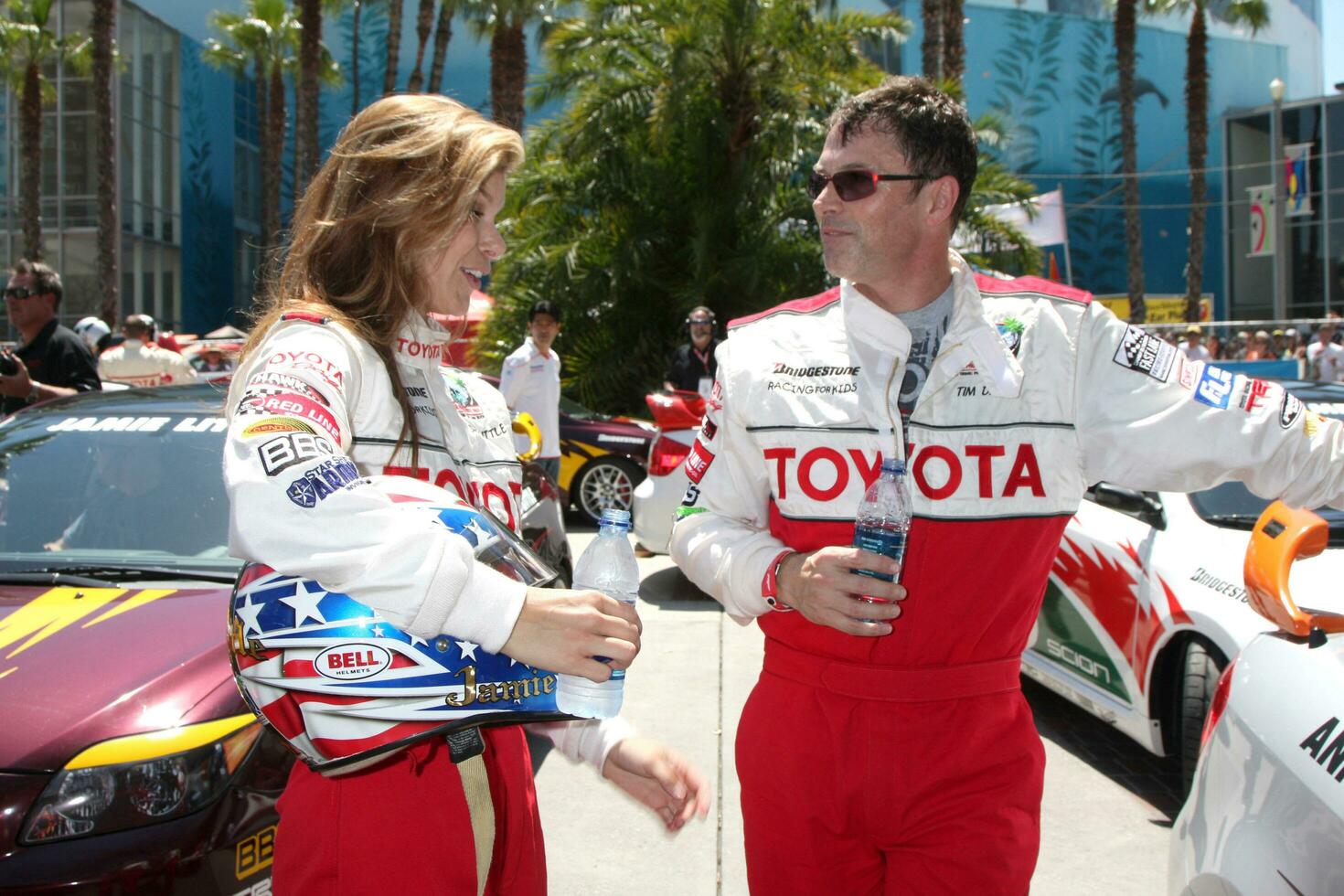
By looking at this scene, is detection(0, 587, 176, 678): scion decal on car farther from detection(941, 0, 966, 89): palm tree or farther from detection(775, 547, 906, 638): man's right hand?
detection(941, 0, 966, 89): palm tree

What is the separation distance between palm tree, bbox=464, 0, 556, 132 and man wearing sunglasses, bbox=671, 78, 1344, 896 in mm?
23122

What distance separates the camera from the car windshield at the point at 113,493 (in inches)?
145

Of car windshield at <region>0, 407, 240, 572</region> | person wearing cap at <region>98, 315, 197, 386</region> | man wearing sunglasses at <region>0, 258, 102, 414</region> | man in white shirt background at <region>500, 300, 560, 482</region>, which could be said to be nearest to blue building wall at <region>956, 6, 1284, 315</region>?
man in white shirt background at <region>500, 300, 560, 482</region>

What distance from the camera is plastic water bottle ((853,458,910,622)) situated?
200 cm

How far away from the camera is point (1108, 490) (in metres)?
5.01

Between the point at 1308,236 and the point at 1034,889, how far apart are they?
41820mm

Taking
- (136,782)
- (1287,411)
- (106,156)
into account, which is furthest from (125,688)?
(106,156)

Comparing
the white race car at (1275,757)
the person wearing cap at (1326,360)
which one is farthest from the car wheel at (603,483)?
the person wearing cap at (1326,360)

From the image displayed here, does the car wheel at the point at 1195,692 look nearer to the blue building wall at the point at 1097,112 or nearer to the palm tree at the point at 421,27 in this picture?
the palm tree at the point at 421,27

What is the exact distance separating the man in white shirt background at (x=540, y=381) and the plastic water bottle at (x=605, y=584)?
792cm

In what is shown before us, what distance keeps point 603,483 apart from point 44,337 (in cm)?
596

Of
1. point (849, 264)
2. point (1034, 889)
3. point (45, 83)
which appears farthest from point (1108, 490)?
point (45, 83)

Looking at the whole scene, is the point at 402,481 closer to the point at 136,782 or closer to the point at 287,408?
the point at 287,408

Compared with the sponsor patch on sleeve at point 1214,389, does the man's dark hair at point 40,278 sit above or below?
above
